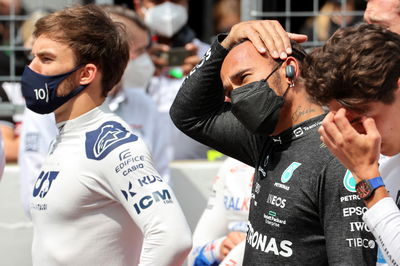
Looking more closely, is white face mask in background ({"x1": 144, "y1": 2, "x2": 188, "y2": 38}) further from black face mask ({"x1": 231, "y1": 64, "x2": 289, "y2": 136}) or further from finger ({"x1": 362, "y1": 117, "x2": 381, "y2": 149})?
finger ({"x1": 362, "y1": 117, "x2": 381, "y2": 149})

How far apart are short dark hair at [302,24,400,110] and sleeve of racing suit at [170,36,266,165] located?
0.65 meters

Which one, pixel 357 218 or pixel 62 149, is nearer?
pixel 357 218

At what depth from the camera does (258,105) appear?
9.07 feet

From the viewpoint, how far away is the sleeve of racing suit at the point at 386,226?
2240 mm

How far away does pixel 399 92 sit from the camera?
96.1 inches

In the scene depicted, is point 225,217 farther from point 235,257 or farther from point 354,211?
point 354,211

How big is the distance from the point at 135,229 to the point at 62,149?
1.38 feet

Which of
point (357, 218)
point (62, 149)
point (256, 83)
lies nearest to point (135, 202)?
point (62, 149)

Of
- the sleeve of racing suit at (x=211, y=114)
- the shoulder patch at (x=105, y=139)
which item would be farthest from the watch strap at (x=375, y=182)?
the shoulder patch at (x=105, y=139)

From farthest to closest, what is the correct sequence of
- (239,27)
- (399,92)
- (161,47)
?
(161,47)
(239,27)
(399,92)

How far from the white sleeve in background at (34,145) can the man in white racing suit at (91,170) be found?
5.47 ft

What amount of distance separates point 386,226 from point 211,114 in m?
1.18

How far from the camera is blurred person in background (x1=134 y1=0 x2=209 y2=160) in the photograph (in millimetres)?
6281

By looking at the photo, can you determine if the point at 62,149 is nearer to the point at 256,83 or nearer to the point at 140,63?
the point at 256,83
